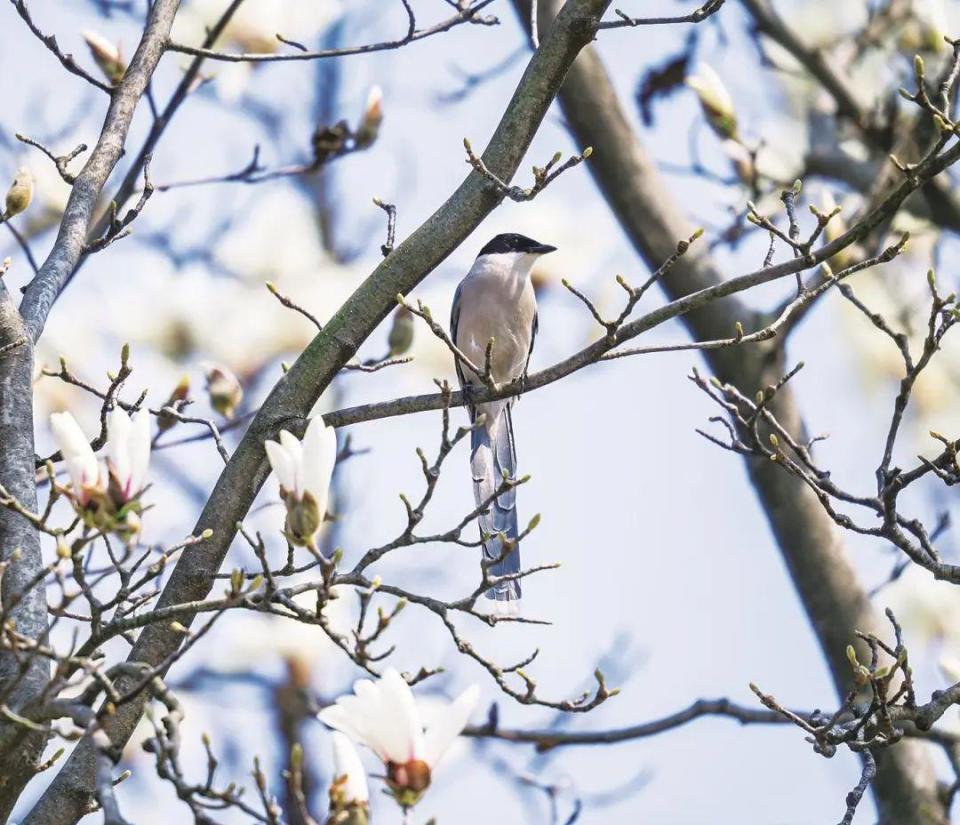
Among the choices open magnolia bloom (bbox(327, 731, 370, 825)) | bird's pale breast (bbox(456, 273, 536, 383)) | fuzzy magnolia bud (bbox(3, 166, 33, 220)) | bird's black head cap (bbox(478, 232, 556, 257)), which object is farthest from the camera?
bird's black head cap (bbox(478, 232, 556, 257))

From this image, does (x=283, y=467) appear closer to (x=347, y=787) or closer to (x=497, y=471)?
(x=347, y=787)

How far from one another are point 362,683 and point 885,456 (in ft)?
3.81

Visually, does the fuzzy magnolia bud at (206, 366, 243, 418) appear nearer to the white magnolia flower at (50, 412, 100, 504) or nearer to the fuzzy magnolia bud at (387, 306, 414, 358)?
the fuzzy magnolia bud at (387, 306, 414, 358)

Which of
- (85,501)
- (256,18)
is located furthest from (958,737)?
(256,18)

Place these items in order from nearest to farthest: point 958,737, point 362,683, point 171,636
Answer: point 362,683 < point 171,636 < point 958,737

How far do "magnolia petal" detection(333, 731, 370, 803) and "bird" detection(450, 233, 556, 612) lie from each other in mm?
2116

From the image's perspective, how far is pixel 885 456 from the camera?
270 centimetres

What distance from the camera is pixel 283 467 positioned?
2.32m

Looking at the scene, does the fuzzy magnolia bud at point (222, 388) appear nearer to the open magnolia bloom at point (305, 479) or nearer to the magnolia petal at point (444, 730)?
the open magnolia bloom at point (305, 479)

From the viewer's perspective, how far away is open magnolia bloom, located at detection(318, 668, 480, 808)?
2.14m

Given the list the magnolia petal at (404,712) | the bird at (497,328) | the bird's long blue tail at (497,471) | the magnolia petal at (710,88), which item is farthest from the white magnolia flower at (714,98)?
the magnolia petal at (404,712)

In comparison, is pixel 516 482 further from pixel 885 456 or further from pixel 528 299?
pixel 528 299

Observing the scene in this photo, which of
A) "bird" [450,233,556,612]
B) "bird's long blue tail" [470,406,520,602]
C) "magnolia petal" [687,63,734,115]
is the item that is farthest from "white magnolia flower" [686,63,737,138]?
"bird's long blue tail" [470,406,520,602]

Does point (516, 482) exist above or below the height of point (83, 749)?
above
